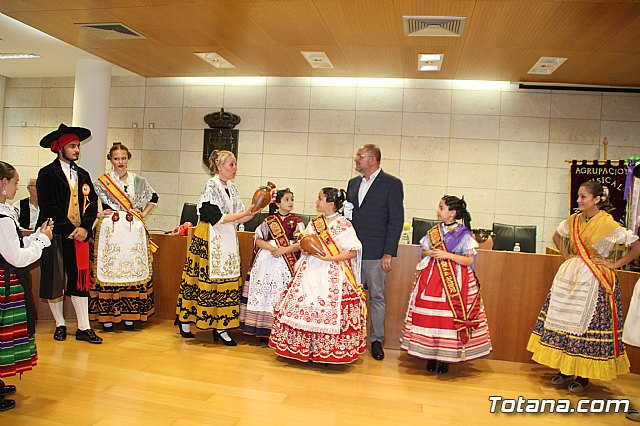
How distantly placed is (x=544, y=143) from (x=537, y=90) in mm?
687

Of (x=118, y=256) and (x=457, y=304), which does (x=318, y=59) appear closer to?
(x=118, y=256)

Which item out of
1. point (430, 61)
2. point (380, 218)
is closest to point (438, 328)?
point (380, 218)

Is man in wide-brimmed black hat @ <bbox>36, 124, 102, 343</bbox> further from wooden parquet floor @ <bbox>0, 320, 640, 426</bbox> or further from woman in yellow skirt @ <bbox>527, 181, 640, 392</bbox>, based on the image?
woman in yellow skirt @ <bbox>527, 181, 640, 392</bbox>

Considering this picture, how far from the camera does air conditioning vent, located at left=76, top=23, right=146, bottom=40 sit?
5.72 meters

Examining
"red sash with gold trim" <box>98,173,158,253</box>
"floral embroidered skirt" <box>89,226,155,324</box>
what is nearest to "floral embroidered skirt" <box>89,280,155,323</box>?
"floral embroidered skirt" <box>89,226,155,324</box>

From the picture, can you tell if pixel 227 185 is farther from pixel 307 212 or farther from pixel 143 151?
pixel 143 151

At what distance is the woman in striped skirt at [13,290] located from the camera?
2.85 metres

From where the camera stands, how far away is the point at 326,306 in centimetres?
388

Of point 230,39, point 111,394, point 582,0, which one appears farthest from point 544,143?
point 111,394

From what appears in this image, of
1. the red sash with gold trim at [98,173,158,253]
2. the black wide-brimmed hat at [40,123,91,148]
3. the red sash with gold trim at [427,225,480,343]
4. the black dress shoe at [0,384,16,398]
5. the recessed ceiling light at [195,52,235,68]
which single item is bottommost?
the black dress shoe at [0,384,16,398]

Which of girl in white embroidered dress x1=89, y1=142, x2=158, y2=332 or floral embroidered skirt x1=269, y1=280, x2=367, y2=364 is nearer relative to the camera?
floral embroidered skirt x1=269, y1=280, x2=367, y2=364

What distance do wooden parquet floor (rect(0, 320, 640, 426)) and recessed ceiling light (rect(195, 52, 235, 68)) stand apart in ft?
11.8

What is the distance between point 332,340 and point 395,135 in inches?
166

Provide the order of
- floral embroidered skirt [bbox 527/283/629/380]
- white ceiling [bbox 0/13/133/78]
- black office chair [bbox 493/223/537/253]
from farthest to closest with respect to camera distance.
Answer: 1. white ceiling [bbox 0/13/133/78]
2. black office chair [bbox 493/223/537/253]
3. floral embroidered skirt [bbox 527/283/629/380]
